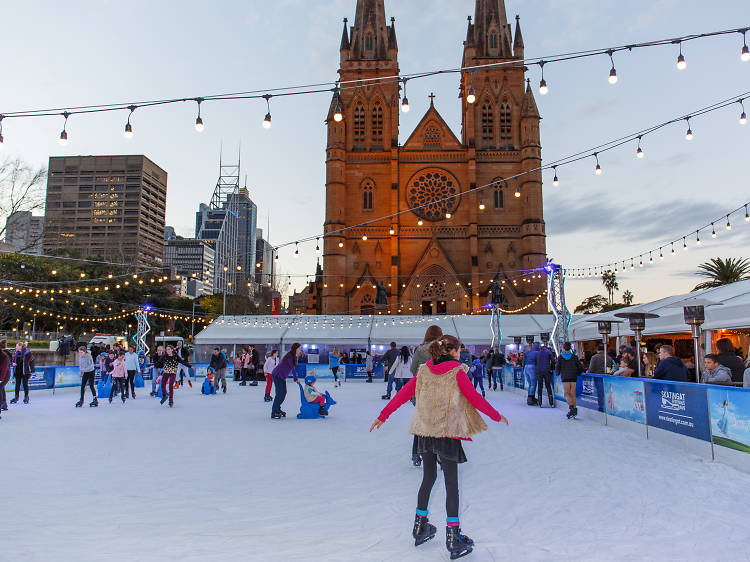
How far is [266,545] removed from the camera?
3.75 metres

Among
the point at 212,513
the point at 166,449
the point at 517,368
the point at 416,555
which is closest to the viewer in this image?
the point at 416,555

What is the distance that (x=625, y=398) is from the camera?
9805 mm

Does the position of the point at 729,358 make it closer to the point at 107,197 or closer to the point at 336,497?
the point at 336,497

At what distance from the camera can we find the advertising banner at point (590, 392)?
10981mm

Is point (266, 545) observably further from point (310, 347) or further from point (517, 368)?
point (310, 347)

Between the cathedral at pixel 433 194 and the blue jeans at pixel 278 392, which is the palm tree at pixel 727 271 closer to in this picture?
the cathedral at pixel 433 194

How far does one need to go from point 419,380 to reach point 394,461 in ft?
10.3

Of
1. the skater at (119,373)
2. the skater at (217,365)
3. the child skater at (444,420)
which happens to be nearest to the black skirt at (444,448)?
the child skater at (444,420)

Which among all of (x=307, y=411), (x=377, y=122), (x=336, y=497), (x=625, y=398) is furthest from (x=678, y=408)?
(x=377, y=122)

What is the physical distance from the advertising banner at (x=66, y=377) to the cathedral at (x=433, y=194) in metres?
25.3

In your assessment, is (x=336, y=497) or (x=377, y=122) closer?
(x=336, y=497)

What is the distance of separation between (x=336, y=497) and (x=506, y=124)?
45267 millimetres

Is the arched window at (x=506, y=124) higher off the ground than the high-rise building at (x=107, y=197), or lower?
lower

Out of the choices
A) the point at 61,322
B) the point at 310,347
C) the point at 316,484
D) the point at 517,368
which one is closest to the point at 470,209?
the point at 310,347
